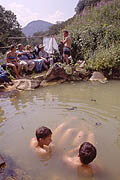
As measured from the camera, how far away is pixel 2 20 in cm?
2575

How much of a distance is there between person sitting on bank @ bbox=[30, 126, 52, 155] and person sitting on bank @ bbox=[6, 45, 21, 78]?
544cm

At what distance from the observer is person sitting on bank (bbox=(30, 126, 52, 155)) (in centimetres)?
310

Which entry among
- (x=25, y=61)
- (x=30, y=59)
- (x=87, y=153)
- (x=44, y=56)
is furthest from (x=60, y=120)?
(x=44, y=56)

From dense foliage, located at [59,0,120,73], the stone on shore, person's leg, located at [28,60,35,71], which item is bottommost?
the stone on shore

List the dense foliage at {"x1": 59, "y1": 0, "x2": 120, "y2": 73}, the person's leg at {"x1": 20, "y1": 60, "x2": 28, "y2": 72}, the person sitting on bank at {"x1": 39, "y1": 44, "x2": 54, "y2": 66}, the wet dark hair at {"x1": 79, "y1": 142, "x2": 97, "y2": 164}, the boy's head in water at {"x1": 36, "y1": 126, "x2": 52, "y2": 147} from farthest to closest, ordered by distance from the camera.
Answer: the person sitting on bank at {"x1": 39, "y1": 44, "x2": 54, "y2": 66} < the person's leg at {"x1": 20, "y1": 60, "x2": 28, "y2": 72} < the dense foliage at {"x1": 59, "y1": 0, "x2": 120, "y2": 73} < the boy's head in water at {"x1": 36, "y1": 126, "x2": 52, "y2": 147} < the wet dark hair at {"x1": 79, "y1": 142, "x2": 97, "y2": 164}

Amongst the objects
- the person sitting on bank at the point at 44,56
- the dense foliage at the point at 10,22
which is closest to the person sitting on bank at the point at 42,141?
the person sitting on bank at the point at 44,56

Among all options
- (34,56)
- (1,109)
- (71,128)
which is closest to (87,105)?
(71,128)

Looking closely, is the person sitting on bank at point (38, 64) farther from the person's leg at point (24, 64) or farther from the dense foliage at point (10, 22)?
the dense foliage at point (10, 22)

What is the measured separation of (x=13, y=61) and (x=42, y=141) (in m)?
6.04

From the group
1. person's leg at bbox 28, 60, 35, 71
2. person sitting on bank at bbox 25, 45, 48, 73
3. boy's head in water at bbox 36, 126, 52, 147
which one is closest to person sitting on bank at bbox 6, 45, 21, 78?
person's leg at bbox 28, 60, 35, 71

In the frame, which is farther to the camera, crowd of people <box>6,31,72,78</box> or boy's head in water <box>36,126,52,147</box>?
crowd of people <box>6,31,72,78</box>

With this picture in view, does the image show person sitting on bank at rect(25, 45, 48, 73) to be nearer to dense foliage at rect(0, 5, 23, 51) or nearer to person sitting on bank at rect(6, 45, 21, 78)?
person sitting on bank at rect(6, 45, 21, 78)

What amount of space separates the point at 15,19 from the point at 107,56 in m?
23.8

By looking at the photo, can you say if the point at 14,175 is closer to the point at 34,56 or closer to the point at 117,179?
the point at 117,179
